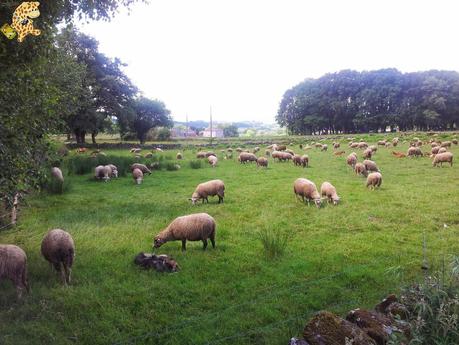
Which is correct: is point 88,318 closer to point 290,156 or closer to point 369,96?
point 290,156

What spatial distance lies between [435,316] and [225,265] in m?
4.62

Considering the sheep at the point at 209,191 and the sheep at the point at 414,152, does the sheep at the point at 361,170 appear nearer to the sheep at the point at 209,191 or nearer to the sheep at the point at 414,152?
the sheep at the point at 414,152

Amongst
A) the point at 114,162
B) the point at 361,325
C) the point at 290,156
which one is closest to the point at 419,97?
the point at 290,156

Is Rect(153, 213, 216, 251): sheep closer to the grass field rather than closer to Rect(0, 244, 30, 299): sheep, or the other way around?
the grass field

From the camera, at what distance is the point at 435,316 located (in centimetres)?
477

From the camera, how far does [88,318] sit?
629cm

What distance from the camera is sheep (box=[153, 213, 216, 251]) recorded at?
31.4 feet

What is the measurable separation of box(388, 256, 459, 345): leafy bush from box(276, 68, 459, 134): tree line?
69.6 m

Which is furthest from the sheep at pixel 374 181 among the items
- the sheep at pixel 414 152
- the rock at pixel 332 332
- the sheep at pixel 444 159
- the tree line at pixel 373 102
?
the tree line at pixel 373 102

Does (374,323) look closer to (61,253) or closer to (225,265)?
(225,265)

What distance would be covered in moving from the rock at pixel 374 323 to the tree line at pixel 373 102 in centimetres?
6984

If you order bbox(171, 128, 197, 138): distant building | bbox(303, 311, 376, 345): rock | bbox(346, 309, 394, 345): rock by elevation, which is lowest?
bbox(346, 309, 394, 345): rock

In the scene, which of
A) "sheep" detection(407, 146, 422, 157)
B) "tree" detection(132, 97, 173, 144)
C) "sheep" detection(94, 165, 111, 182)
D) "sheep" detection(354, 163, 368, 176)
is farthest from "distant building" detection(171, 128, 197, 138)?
"sheep" detection(354, 163, 368, 176)

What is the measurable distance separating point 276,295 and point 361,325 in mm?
2089
